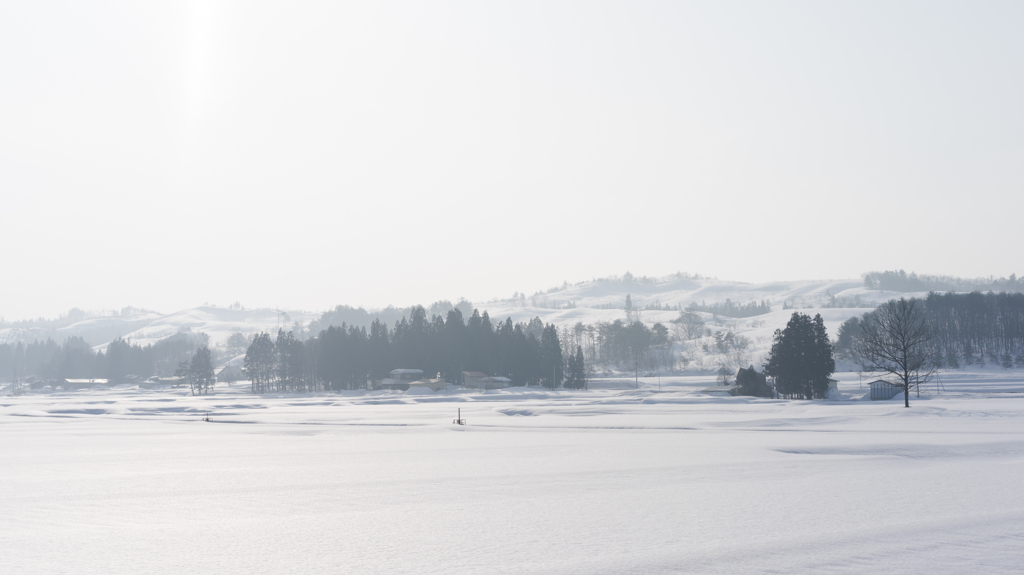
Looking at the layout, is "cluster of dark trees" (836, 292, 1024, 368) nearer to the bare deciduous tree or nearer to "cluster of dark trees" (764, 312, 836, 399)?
the bare deciduous tree

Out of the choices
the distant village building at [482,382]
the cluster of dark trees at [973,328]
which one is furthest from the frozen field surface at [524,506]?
the cluster of dark trees at [973,328]

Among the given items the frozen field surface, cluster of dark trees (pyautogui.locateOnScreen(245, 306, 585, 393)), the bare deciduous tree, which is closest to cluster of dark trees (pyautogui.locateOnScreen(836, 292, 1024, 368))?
the bare deciduous tree

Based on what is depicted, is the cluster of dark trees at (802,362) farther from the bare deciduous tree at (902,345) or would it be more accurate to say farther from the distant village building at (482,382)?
the distant village building at (482,382)

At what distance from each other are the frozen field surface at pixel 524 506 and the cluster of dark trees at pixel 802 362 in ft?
165

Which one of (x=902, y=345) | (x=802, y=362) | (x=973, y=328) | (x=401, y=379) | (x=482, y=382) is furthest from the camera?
(x=973, y=328)

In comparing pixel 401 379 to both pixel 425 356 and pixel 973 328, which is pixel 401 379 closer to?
pixel 425 356

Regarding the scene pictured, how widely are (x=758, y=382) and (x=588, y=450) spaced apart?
6711cm

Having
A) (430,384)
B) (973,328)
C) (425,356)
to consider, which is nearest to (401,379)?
(425,356)

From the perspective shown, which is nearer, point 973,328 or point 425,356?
point 425,356

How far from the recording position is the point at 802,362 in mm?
80062

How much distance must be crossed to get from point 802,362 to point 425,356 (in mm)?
75498

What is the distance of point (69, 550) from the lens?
11266 millimetres

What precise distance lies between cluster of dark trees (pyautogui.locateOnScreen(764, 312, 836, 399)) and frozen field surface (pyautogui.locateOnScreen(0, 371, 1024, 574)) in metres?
50.2

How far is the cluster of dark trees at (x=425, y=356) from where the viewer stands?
435 ft
